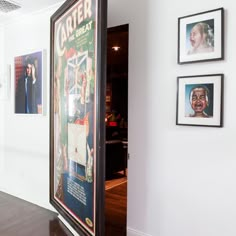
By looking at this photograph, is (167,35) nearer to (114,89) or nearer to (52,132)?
(52,132)

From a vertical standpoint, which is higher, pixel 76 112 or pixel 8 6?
pixel 8 6

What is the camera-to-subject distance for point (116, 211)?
323 centimetres

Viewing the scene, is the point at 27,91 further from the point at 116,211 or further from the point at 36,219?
the point at 116,211

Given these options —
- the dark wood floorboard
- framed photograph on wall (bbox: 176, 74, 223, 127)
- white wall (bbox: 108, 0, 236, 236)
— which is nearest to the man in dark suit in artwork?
white wall (bbox: 108, 0, 236, 236)

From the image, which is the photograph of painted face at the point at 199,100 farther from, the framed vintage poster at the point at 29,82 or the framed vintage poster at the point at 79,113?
the framed vintage poster at the point at 29,82

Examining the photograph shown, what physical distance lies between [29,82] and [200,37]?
90.1 inches

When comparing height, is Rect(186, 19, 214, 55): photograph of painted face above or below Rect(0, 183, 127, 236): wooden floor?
above

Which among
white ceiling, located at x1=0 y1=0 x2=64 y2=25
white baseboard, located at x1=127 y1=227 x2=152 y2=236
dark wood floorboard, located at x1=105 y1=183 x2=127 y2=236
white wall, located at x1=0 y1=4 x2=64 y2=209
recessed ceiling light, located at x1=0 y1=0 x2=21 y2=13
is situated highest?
white ceiling, located at x1=0 y1=0 x2=64 y2=25

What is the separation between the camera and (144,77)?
236cm

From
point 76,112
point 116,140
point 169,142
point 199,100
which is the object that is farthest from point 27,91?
point 116,140

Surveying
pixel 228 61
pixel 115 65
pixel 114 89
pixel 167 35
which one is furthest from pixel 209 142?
pixel 114 89

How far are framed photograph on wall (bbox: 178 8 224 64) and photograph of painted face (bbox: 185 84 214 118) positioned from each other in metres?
0.22

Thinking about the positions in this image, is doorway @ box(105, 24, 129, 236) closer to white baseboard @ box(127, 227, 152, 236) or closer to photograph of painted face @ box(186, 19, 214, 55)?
white baseboard @ box(127, 227, 152, 236)

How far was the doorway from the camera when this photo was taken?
2893 millimetres
